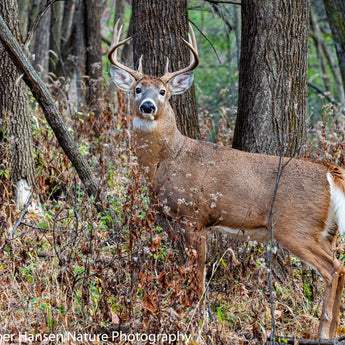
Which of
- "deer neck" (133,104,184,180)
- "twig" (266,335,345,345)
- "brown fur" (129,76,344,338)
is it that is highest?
"deer neck" (133,104,184,180)

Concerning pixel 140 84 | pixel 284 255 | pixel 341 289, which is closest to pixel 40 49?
pixel 140 84

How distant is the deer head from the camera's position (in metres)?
5.57

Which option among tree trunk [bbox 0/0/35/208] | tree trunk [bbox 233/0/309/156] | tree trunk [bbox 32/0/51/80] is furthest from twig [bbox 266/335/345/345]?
tree trunk [bbox 32/0/51/80]

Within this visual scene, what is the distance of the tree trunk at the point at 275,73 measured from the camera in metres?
6.00

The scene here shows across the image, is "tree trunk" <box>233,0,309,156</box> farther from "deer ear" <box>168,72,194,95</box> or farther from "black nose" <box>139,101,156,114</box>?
"black nose" <box>139,101,156,114</box>

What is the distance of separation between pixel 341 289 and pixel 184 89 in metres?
2.49

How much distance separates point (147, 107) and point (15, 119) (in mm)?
1816

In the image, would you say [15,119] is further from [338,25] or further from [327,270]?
[338,25]

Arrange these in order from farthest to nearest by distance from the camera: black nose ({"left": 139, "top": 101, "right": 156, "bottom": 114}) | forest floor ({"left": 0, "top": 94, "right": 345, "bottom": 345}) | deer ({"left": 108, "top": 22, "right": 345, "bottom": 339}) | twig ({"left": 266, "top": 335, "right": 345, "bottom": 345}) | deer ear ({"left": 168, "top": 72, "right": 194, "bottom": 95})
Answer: deer ear ({"left": 168, "top": 72, "right": 194, "bottom": 95}), black nose ({"left": 139, "top": 101, "right": 156, "bottom": 114}), deer ({"left": 108, "top": 22, "right": 345, "bottom": 339}), twig ({"left": 266, "top": 335, "right": 345, "bottom": 345}), forest floor ({"left": 0, "top": 94, "right": 345, "bottom": 345})

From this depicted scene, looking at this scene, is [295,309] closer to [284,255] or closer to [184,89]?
[284,255]

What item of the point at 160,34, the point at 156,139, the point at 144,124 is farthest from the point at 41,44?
the point at 156,139

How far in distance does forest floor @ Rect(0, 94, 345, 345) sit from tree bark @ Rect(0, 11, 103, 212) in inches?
12.0

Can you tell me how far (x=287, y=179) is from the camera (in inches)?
203

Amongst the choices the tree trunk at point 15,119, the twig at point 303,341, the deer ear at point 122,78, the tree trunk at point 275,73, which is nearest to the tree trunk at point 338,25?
the tree trunk at point 275,73
